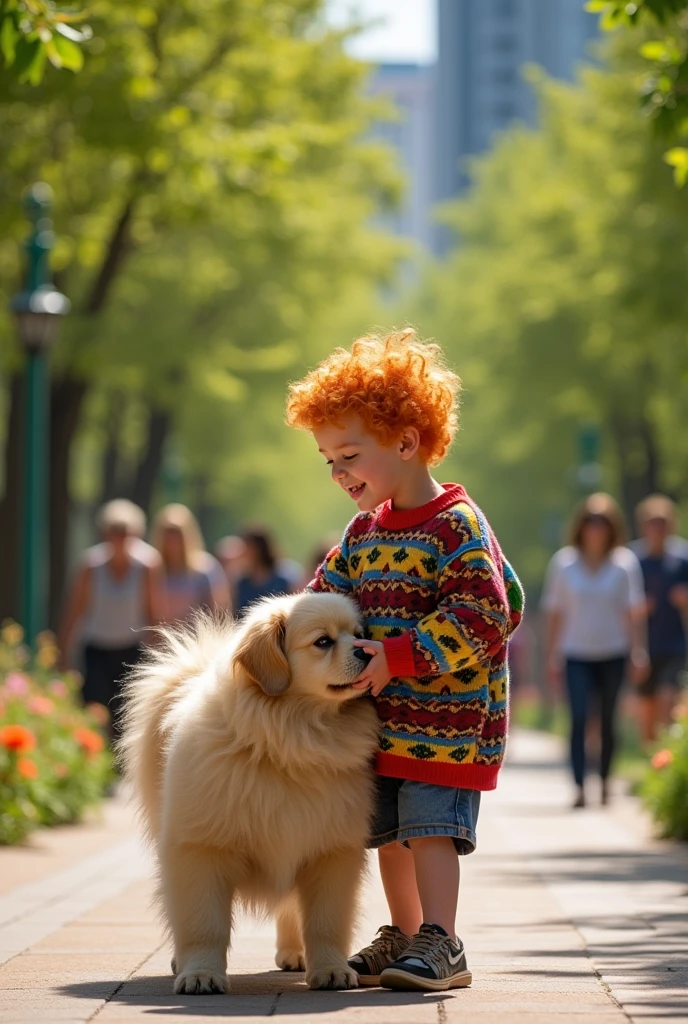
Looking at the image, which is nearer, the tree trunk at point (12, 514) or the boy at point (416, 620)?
the boy at point (416, 620)

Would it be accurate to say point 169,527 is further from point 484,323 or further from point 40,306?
point 484,323

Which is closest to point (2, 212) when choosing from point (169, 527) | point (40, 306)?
point (40, 306)

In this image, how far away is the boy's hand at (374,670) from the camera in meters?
5.18

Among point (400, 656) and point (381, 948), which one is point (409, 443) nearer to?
point (400, 656)

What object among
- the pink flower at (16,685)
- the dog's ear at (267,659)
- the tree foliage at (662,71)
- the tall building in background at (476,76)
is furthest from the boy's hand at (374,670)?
the tall building in background at (476,76)

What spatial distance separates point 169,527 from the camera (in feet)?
48.2

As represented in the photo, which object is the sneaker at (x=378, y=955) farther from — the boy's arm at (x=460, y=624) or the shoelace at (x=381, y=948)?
the boy's arm at (x=460, y=624)

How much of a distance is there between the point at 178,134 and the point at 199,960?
13.4m

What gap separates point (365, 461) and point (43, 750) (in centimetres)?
693

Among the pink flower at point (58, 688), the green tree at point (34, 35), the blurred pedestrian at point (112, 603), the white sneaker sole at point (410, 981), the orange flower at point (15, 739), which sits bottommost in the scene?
the white sneaker sole at point (410, 981)

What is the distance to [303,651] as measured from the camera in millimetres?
5137

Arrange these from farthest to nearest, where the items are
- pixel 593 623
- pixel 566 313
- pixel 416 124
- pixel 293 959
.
A: pixel 416 124 → pixel 566 313 → pixel 593 623 → pixel 293 959

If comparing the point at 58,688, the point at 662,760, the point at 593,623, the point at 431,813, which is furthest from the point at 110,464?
the point at 431,813

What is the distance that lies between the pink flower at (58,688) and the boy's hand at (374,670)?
8.19m
